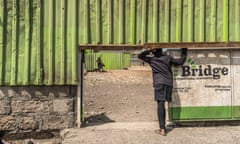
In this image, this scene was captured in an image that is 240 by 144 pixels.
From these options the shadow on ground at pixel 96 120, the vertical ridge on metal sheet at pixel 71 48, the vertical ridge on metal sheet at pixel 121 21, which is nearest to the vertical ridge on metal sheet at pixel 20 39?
the vertical ridge on metal sheet at pixel 71 48

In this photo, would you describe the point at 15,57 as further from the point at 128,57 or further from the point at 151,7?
the point at 128,57

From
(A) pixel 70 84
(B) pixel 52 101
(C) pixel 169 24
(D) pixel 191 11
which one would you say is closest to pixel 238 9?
(D) pixel 191 11

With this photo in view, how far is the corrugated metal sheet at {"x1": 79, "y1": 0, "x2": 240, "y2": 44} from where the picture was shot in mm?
8062

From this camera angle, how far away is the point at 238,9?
823cm

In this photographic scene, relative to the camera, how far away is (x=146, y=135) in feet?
24.9

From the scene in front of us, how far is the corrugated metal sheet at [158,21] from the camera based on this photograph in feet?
26.5

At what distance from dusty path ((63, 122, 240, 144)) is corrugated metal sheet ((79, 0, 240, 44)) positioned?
1896 mm

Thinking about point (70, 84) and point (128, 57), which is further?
point (128, 57)

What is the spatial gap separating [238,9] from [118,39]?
2.71 metres

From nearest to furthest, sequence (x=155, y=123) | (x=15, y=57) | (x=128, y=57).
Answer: (x=15, y=57) < (x=155, y=123) < (x=128, y=57)

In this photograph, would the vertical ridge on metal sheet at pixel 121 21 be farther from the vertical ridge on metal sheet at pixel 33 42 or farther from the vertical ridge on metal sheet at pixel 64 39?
the vertical ridge on metal sheet at pixel 33 42

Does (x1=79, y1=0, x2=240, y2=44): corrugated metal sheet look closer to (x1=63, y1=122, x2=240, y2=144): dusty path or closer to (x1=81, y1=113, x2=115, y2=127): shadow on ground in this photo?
(x1=63, y1=122, x2=240, y2=144): dusty path

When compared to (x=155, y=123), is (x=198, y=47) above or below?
above

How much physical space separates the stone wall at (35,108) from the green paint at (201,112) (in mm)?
2282
